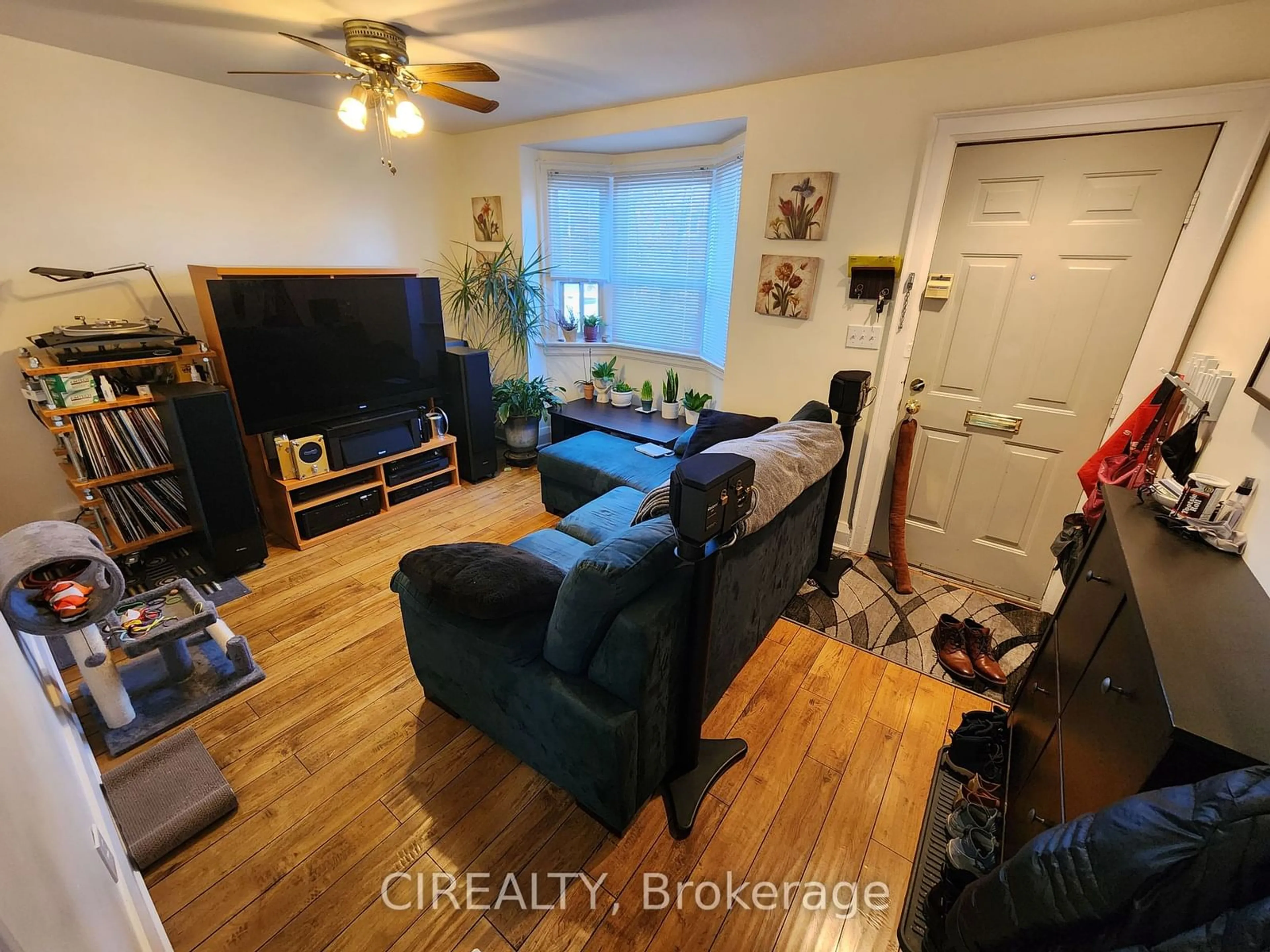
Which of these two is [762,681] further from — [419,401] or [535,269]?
[535,269]

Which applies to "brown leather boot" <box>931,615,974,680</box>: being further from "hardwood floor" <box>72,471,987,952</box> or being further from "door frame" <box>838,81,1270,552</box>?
"door frame" <box>838,81,1270,552</box>

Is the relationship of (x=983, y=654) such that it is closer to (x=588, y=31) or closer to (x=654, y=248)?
(x=588, y=31)

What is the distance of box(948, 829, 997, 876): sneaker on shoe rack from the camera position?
4.20 feet

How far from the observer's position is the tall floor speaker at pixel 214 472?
2346mm

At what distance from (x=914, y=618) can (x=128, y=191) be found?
4365 millimetres

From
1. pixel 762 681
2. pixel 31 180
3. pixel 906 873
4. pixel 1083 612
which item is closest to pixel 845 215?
pixel 1083 612

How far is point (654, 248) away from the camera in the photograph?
12.5 feet

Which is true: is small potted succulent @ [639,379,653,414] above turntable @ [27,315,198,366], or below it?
below

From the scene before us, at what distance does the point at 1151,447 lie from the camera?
1.70 metres

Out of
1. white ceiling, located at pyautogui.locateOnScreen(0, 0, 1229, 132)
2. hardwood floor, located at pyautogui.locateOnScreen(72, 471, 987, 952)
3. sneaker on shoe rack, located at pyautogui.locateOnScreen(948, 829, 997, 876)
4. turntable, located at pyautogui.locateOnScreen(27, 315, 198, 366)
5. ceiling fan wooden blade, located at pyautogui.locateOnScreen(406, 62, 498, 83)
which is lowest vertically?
hardwood floor, located at pyautogui.locateOnScreen(72, 471, 987, 952)

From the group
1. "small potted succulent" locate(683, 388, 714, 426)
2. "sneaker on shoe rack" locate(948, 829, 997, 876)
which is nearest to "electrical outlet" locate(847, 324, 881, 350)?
"small potted succulent" locate(683, 388, 714, 426)

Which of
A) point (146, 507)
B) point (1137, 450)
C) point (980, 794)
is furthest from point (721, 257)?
point (146, 507)

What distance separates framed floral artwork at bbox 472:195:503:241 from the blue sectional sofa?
3.04 metres

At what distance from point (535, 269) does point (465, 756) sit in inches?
130
